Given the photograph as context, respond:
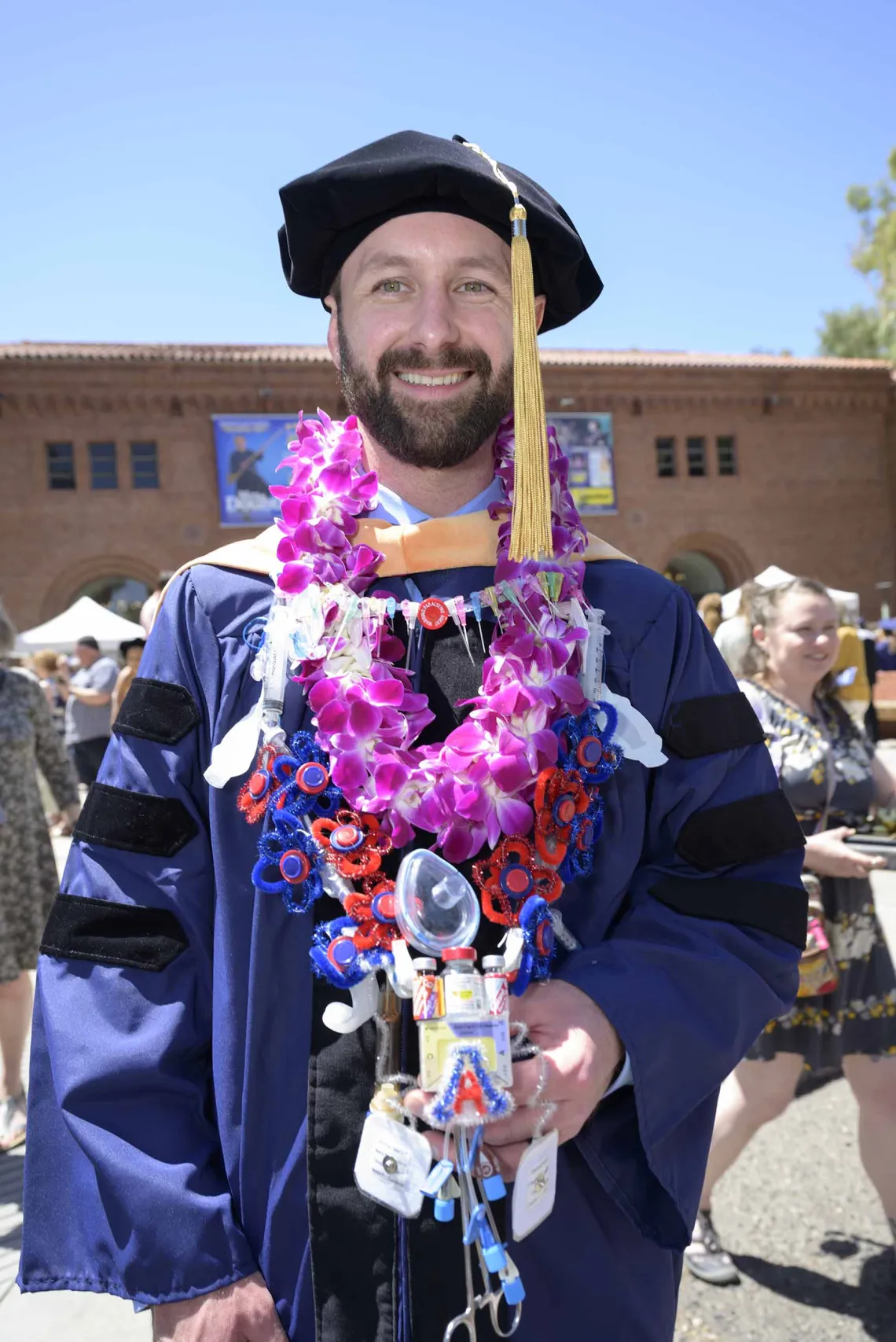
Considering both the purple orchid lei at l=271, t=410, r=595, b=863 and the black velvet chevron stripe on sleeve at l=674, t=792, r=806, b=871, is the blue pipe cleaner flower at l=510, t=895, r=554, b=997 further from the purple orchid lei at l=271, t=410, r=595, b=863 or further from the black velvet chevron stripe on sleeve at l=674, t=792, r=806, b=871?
the black velvet chevron stripe on sleeve at l=674, t=792, r=806, b=871

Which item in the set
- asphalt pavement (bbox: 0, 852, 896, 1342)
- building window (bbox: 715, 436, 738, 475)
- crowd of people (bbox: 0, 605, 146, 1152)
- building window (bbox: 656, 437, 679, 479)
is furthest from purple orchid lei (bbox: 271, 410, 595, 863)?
building window (bbox: 715, 436, 738, 475)

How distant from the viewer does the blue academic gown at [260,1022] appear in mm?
1400

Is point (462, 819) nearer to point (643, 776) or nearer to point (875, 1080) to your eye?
point (643, 776)

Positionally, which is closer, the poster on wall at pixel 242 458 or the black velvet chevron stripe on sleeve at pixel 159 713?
the black velvet chevron stripe on sleeve at pixel 159 713

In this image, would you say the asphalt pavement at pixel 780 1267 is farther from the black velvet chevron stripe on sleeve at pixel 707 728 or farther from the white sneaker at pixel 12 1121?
the black velvet chevron stripe on sleeve at pixel 707 728

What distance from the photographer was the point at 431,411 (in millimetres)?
1715

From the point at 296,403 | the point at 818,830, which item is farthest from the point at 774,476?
the point at 818,830

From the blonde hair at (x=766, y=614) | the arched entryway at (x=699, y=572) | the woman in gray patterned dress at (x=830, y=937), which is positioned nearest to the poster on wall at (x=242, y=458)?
the arched entryway at (x=699, y=572)

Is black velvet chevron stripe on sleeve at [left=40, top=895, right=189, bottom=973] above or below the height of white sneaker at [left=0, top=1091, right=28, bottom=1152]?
above

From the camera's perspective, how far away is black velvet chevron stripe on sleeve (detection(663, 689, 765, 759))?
163cm

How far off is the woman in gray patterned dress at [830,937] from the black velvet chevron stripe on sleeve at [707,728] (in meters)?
1.72

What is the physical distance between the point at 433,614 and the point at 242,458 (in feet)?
83.6

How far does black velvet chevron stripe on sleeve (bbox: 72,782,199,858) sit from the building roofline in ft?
78.0

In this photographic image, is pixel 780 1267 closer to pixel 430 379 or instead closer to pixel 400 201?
pixel 430 379
